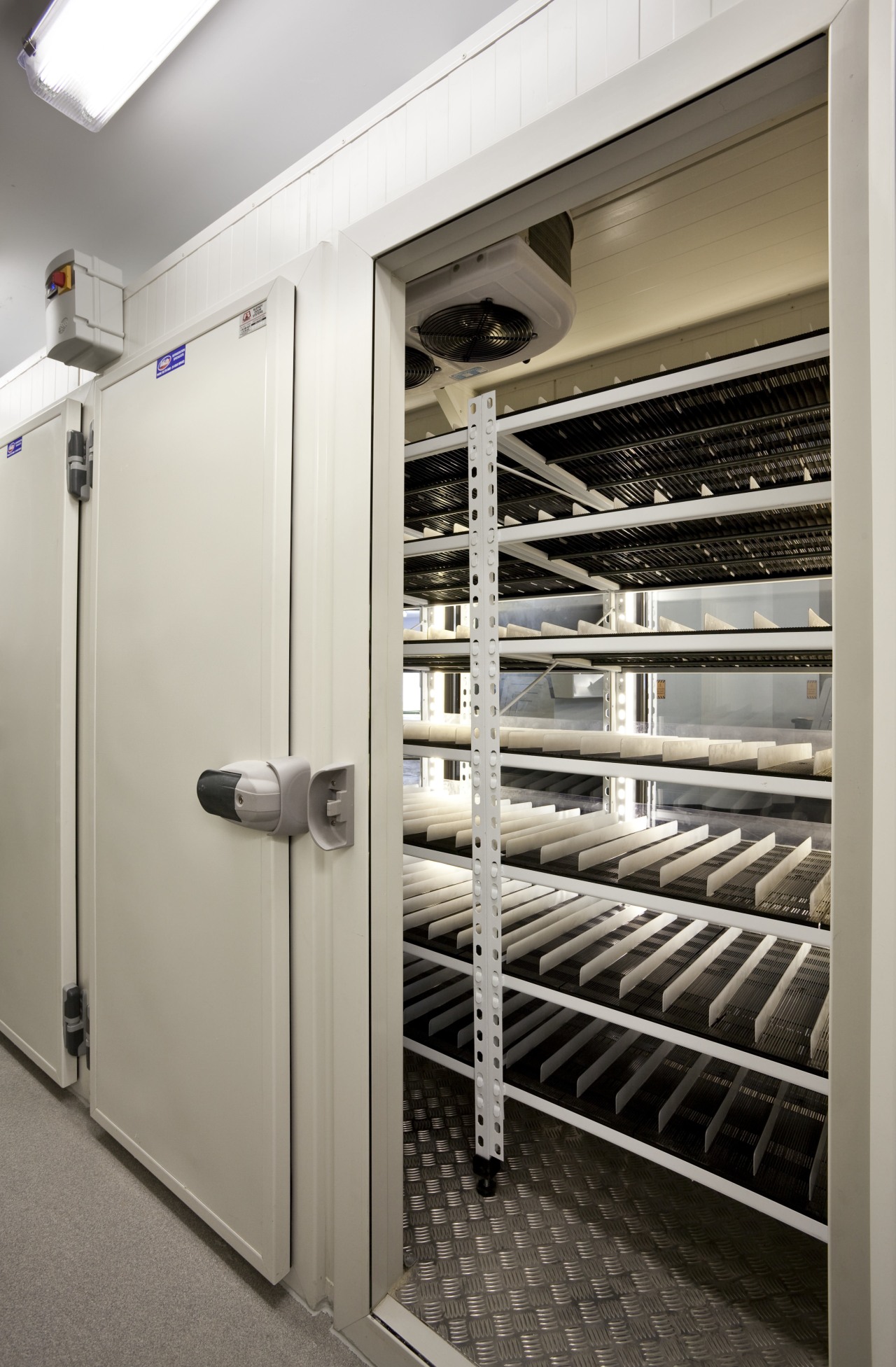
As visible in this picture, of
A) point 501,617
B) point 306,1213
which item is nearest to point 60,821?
point 306,1213

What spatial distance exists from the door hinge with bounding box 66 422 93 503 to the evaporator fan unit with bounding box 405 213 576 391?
970 millimetres

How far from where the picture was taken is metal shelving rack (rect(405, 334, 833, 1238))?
1.30 metres

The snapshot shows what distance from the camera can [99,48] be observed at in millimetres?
1455

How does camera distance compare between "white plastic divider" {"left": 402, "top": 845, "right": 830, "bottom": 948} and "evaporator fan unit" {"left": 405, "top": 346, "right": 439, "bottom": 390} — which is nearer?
"white plastic divider" {"left": 402, "top": 845, "right": 830, "bottom": 948}

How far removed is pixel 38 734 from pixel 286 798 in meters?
1.23

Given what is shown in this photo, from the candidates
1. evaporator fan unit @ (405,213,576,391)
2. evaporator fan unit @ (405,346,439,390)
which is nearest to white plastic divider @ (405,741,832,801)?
evaporator fan unit @ (405,213,576,391)

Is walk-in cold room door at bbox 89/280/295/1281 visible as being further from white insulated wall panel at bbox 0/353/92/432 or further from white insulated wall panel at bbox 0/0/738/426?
white insulated wall panel at bbox 0/353/92/432

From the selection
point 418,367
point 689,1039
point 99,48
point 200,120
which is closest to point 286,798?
point 689,1039

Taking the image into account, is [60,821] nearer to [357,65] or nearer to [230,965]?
[230,965]

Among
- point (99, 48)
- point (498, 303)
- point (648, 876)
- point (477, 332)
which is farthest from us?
point (477, 332)

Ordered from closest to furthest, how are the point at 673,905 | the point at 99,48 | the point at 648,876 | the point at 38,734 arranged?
1. the point at 673,905
2. the point at 99,48
3. the point at 648,876
4. the point at 38,734

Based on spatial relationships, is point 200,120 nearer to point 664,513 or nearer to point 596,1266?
point 664,513

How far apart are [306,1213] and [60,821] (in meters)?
1.23

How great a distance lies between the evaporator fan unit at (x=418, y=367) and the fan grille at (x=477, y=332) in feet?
0.35
